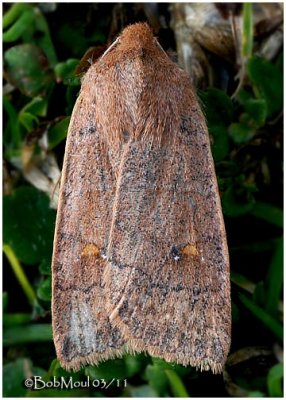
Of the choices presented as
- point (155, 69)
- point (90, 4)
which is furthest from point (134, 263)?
point (90, 4)

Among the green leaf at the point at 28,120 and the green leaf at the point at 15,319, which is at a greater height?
the green leaf at the point at 28,120

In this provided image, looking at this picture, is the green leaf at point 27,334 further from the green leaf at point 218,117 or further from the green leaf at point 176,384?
the green leaf at point 218,117

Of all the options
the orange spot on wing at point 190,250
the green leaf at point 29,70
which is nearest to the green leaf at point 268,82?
the green leaf at point 29,70

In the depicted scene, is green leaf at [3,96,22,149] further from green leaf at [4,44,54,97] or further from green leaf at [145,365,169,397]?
green leaf at [145,365,169,397]

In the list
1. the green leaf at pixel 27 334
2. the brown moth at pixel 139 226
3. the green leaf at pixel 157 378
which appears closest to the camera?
the brown moth at pixel 139 226

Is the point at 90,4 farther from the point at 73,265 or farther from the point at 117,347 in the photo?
the point at 117,347
